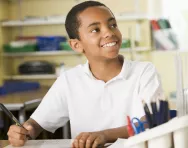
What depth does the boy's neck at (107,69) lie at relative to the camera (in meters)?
1.69

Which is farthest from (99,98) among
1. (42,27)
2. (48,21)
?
(42,27)

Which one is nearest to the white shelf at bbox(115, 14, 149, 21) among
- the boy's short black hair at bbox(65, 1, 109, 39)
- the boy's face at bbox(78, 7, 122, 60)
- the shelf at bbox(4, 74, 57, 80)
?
the shelf at bbox(4, 74, 57, 80)

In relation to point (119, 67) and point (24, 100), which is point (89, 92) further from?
point (24, 100)

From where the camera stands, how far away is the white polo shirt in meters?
1.63

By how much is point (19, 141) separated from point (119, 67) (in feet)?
1.60

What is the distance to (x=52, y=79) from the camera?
4.63 m

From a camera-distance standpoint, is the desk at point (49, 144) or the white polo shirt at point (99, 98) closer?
the desk at point (49, 144)

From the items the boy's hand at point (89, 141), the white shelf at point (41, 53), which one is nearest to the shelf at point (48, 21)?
the white shelf at point (41, 53)

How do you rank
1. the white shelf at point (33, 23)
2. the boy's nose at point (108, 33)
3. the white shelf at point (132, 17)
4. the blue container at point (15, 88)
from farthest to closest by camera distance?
the white shelf at point (33, 23) → the white shelf at point (132, 17) → the blue container at point (15, 88) → the boy's nose at point (108, 33)

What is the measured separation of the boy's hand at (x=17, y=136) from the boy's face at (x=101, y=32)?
0.40 metres

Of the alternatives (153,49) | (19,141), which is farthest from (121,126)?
(153,49)

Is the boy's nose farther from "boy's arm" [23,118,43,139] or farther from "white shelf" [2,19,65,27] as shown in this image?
"white shelf" [2,19,65,27]

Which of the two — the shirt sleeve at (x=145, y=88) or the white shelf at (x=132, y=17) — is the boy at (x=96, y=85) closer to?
the shirt sleeve at (x=145, y=88)

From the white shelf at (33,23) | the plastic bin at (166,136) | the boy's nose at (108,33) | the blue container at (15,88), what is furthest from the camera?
the white shelf at (33,23)
